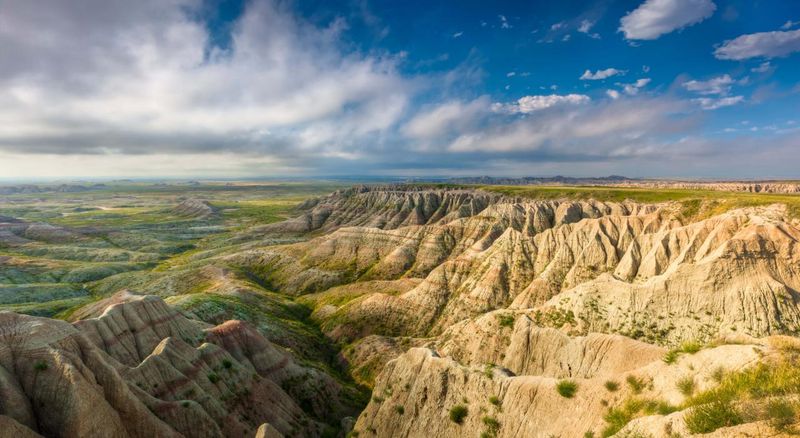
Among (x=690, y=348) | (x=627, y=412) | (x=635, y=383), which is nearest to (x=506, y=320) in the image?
(x=635, y=383)

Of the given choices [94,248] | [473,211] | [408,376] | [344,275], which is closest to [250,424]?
[408,376]

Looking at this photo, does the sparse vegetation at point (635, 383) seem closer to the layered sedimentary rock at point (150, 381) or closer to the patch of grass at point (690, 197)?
the layered sedimentary rock at point (150, 381)

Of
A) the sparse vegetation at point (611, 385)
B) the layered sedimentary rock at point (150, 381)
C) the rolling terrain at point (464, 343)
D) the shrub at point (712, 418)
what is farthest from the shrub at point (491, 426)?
the layered sedimentary rock at point (150, 381)

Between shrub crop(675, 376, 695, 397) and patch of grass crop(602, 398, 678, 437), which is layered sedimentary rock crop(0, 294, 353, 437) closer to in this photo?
patch of grass crop(602, 398, 678, 437)

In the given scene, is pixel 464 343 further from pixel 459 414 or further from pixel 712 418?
pixel 712 418

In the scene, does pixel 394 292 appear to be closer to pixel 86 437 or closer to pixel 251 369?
pixel 251 369

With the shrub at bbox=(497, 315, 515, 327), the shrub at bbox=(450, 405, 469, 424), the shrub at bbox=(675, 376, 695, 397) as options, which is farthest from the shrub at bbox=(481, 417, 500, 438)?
the shrub at bbox=(497, 315, 515, 327)
